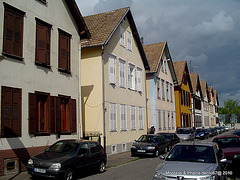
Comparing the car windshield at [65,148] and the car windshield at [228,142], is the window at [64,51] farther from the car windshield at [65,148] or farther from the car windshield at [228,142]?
the car windshield at [228,142]

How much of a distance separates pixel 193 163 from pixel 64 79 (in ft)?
32.0

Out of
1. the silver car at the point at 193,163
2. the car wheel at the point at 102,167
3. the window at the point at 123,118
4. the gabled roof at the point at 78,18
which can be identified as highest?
the gabled roof at the point at 78,18

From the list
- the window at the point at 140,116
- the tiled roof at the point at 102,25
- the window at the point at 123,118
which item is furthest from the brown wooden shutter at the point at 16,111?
the window at the point at 140,116

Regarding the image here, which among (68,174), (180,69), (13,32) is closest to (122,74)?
(13,32)

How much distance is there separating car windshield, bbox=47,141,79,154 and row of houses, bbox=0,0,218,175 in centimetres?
179

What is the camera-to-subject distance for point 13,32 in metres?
12.9

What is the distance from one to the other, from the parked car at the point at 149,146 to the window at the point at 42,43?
331 inches

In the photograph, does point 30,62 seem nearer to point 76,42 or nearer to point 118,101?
point 76,42

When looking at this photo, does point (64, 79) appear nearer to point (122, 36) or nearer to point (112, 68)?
point (112, 68)

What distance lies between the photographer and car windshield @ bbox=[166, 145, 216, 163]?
8516 mm

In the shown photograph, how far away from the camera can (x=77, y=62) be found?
17.5 meters

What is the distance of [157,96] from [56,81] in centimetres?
1905

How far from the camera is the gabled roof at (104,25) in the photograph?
20.7 meters

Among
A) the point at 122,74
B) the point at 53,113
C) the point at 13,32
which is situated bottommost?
the point at 53,113
